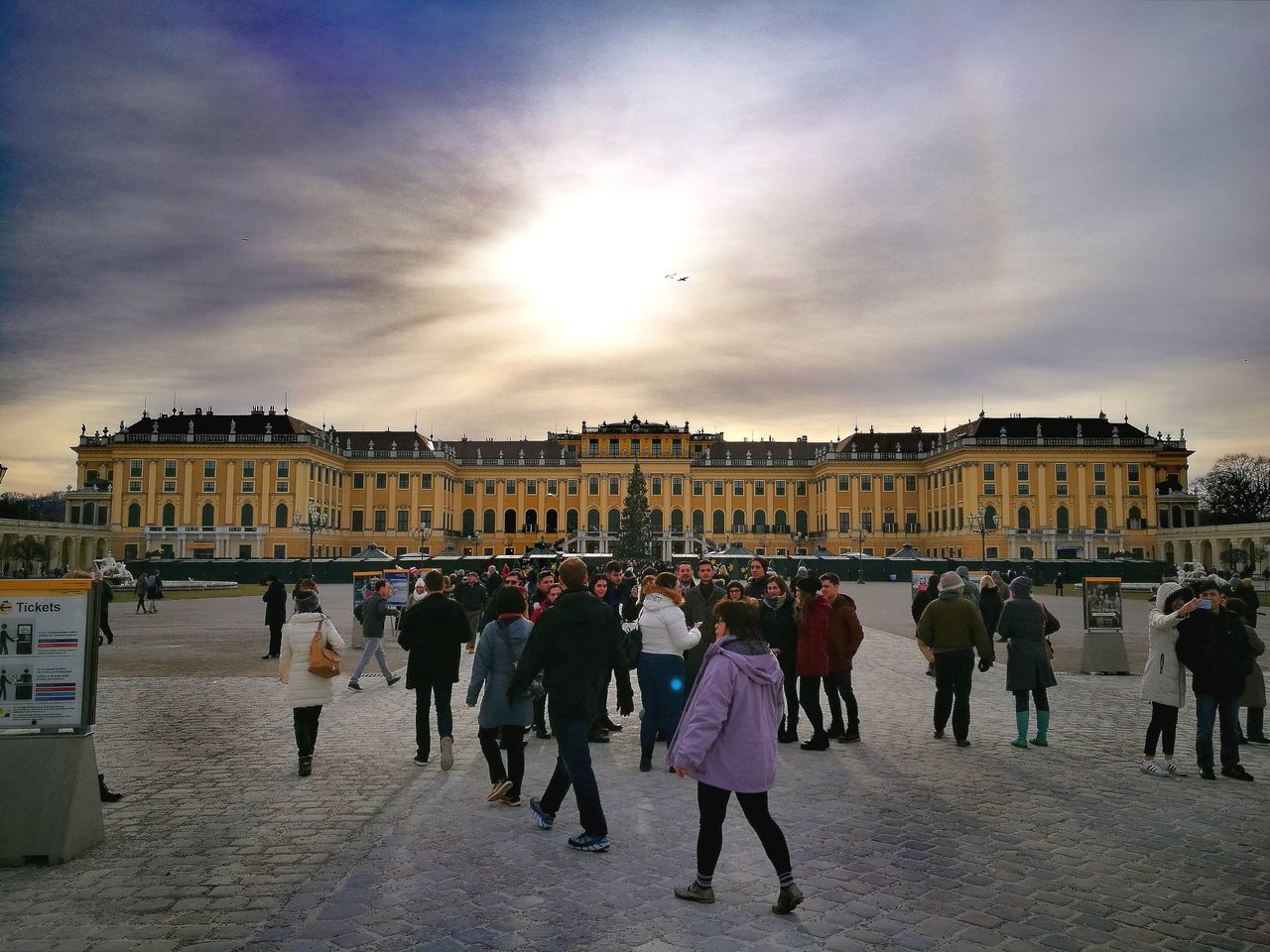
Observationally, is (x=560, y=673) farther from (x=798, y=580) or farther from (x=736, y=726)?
(x=798, y=580)

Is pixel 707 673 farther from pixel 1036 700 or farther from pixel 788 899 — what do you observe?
pixel 1036 700

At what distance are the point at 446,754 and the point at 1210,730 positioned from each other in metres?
6.76

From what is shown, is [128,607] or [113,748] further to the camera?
[128,607]

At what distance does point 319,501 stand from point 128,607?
5163 cm

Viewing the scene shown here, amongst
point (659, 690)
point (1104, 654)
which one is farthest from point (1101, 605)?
point (659, 690)

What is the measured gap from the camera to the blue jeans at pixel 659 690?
8336mm

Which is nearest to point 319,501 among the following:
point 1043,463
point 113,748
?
point 1043,463

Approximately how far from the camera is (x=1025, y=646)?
9305 mm

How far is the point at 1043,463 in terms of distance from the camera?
78.4 meters

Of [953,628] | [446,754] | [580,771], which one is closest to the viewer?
[580,771]

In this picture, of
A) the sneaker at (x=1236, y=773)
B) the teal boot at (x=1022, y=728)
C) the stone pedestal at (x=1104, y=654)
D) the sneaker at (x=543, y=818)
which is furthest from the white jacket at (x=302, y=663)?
the stone pedestal at (x=1104, y=654)

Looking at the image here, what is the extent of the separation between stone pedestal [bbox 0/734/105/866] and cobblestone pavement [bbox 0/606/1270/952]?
0.47 ft

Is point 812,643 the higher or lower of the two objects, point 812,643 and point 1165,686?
the higher

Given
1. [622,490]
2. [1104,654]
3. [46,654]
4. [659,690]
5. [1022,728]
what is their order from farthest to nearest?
1. [622,490]
2. [1104,654]
3. [1022,728]
4. [659,690]
5. [46,654]
